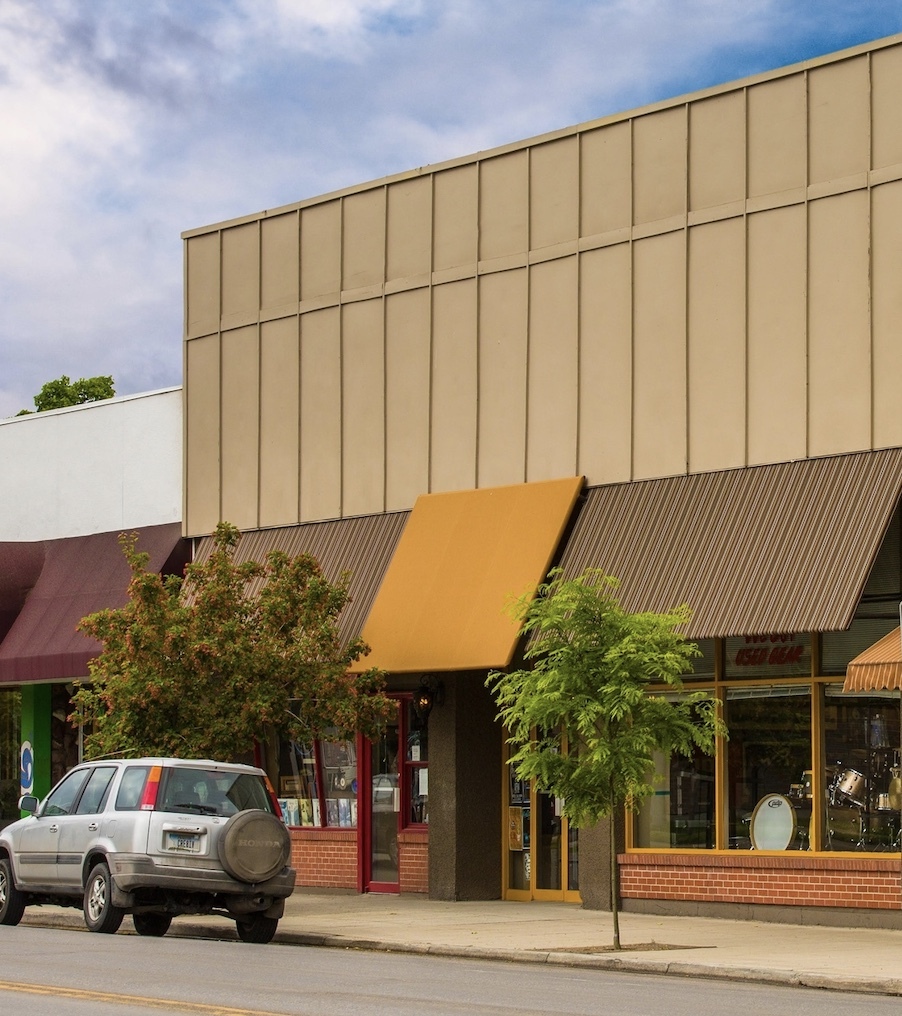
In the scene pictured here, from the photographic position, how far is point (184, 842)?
58.8 ft

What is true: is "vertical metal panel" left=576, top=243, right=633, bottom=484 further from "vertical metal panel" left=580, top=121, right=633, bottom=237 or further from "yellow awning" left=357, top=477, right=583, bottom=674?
"yellow awning" left=357, top=477, right=583, bottom=674

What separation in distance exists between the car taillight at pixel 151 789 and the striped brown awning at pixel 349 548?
18.3 feet

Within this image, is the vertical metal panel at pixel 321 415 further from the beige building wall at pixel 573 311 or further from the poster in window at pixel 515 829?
the poster in window at pixel 515 829

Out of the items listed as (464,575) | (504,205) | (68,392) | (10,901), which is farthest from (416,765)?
(68,392)

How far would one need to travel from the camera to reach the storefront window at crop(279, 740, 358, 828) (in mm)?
25547

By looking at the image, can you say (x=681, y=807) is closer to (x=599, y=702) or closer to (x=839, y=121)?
(x=599, y=702)

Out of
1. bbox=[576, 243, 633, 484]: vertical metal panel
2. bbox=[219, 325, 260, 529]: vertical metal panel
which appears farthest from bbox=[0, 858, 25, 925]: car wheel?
bbox=[576, 243, 633, 484]: vertical metal panel

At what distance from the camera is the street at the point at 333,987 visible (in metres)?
11.9

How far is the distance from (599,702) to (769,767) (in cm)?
433

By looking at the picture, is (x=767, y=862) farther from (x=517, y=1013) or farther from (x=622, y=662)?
(x=517, y=1013)

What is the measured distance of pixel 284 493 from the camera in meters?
26.7

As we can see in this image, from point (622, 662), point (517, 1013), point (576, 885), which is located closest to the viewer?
point (517, 1013)

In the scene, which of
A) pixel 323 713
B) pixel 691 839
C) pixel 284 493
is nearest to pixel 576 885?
pixel 691 839

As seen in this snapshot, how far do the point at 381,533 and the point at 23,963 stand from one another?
10.9 meters
